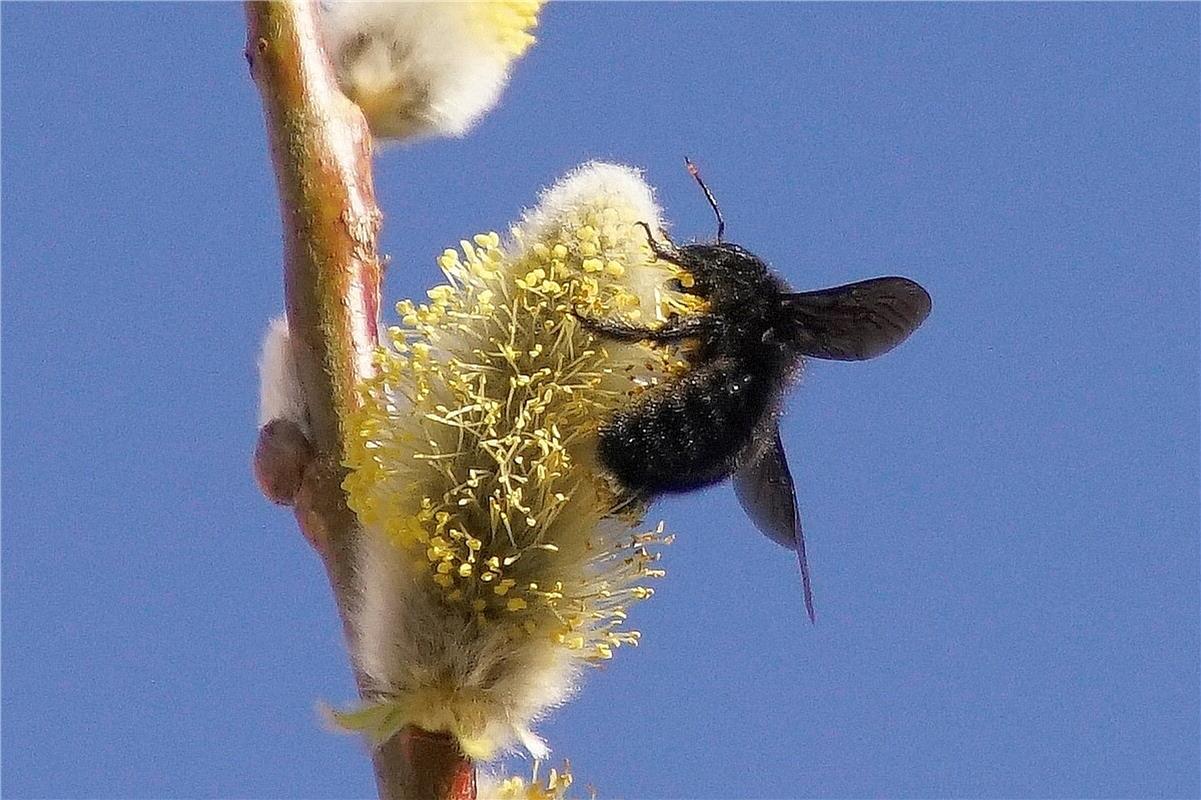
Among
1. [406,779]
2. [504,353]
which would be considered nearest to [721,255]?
[504,353]

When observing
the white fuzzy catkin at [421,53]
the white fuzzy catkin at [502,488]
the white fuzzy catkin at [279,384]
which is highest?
the white fuzzy catkin at [421,53]

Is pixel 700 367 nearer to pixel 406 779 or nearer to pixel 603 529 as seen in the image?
pixel 603 529

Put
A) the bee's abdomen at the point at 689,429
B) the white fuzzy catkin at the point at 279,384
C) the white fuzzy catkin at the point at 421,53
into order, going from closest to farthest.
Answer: the bee's abdomen at the point at 689,429 → the white fuzzy catkin at the point at 279,384 → the white fuzzy catkin at the point at 421,53

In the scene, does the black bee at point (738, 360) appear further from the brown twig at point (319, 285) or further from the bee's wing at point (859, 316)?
the brown twig at point (319, 285)

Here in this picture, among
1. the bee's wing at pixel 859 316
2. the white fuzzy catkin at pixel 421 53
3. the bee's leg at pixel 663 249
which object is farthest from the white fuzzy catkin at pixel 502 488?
the white fuzzy catkin at pixel 421 53

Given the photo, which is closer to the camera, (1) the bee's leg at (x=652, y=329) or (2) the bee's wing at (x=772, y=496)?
(1) the bee's leg at (x=652, y=329)

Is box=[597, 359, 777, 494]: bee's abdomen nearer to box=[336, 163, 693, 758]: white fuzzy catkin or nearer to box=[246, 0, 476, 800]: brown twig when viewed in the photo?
box=[336, 163, 693, 758]: white fuzzy catkin
